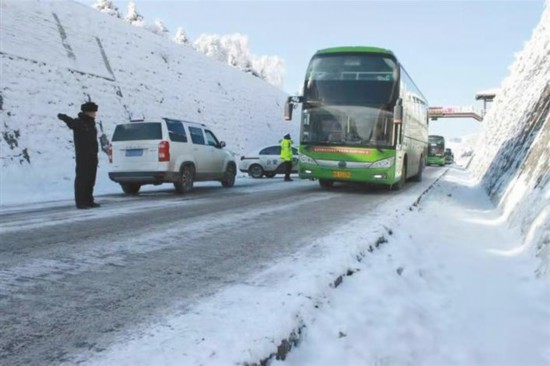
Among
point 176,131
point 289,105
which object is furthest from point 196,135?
point 289,105

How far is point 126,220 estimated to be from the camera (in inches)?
293

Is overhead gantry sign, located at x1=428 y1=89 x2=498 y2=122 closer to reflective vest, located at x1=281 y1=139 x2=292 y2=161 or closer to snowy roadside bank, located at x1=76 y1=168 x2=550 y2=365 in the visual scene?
reflective vest, located at x1=281 y1=139 x2=292 y2=161

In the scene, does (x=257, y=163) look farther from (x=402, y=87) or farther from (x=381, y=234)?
(x=381, y=234)

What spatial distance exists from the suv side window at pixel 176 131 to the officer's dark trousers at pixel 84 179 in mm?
3188

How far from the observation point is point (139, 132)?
12.2m

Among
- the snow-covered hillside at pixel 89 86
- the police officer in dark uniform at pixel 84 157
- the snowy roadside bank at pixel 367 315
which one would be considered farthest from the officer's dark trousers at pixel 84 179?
the snowy roadside bank at pixel 367 315

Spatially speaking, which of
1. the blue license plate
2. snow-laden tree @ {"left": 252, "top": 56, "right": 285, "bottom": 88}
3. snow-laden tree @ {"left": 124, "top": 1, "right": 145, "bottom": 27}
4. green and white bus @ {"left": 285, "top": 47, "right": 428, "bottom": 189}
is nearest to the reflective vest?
green and white bus @ {"left": 285, "top": 47, "right": 428, "bottom": 189}

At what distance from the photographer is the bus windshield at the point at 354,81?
1294 centimetres

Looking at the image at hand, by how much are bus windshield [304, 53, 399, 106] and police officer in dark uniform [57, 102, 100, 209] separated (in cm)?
633

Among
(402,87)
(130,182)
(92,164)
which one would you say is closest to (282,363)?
(92,164)

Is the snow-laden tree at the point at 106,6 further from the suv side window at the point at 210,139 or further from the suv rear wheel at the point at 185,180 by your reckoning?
the suv rear wheel at the point at 185,180

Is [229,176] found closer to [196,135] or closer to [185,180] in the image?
[196,135]

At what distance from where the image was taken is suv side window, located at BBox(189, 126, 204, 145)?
43.5 ft

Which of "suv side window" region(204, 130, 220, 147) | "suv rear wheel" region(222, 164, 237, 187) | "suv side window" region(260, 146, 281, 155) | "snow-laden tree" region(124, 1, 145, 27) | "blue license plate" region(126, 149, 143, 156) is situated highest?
"snow-laden tree" region(124, 1, 145, 27)
